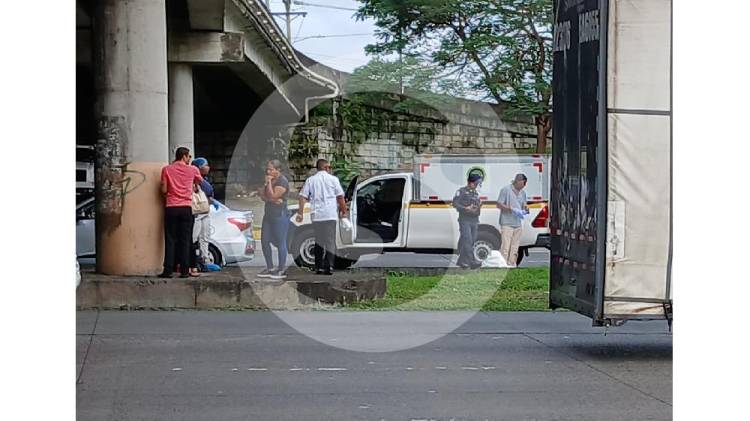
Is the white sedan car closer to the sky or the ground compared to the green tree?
closer to the ground

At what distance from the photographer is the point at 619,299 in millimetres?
9438

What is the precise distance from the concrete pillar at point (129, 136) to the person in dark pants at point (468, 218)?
621 cm

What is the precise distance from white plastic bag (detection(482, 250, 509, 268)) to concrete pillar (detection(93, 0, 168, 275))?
7.33m

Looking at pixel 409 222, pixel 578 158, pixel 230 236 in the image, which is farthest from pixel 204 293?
pixel 409 222

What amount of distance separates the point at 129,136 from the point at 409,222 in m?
7.02

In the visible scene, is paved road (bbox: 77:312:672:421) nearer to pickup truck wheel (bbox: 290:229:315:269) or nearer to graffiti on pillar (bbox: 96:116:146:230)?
graffiti on pillar (bbox: 96:116:146:230)

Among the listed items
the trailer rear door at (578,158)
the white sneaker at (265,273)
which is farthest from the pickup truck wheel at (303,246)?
the trailer rear door at (578,158)

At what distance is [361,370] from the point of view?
31.0 feet

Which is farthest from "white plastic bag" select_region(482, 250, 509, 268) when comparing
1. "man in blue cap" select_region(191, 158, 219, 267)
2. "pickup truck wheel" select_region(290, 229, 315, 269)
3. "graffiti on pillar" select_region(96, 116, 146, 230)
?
"graffiti on pillar" select_region(96, 116, 146, 230)

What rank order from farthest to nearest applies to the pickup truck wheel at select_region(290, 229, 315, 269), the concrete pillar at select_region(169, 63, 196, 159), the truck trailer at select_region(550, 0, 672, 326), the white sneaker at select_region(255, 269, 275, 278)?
1. the concrete pillar at select_region(169, 63, 196, 159)
2. the pickup truck wheel at select_region(290, 229, 315, 269)
3. the white sneaker at select_region(255, 269, 275, 278)
4. the truck trailer at select_region(550, 0, 672, 326)

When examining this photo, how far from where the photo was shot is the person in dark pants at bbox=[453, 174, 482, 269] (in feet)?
62.4

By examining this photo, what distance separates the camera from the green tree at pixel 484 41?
32812 mm

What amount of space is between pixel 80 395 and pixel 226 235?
9879 mm
